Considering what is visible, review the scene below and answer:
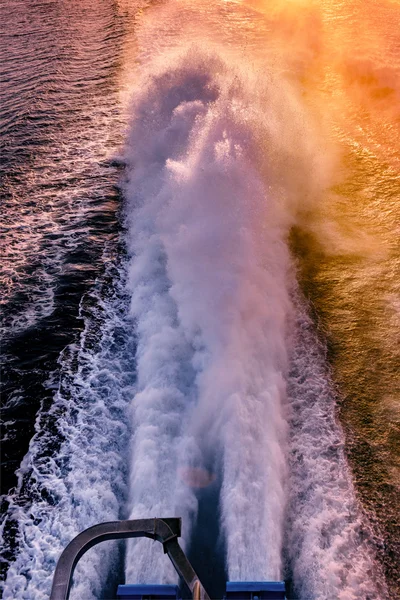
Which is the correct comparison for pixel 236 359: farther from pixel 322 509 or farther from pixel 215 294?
pixel 322 509

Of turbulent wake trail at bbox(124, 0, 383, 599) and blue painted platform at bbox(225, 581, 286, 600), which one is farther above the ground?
turbulent wake trail at bbox(124, 0, 383, 599)

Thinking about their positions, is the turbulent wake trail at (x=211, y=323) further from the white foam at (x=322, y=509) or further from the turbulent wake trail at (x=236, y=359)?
the white foam at (x=322, y=509)

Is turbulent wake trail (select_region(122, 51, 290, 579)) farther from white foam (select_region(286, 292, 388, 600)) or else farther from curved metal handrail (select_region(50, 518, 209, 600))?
curved metal handrail (select_region(50, 518, 209, 600))

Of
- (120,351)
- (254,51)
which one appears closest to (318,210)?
(120,351)

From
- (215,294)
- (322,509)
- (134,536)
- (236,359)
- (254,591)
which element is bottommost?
(254,591)

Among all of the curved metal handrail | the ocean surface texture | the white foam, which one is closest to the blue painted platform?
the ocean surface texture

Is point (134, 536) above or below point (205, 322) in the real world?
below

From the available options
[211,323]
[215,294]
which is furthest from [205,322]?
[215,294]
